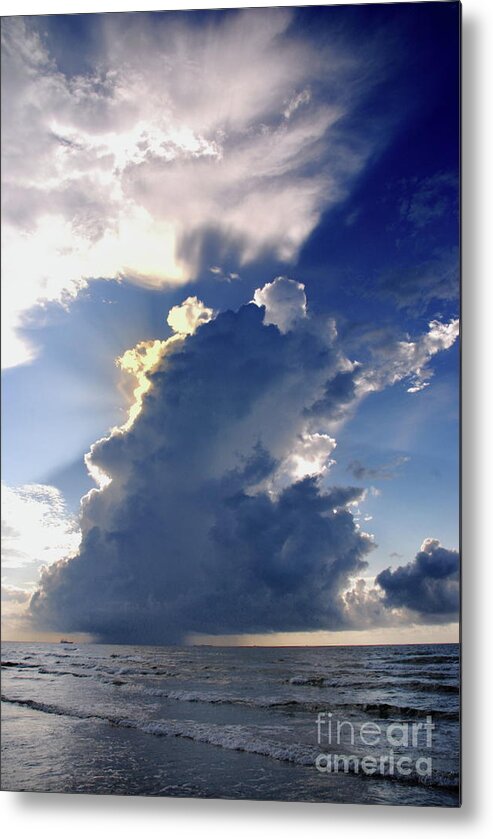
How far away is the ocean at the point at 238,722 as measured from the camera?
114 inches

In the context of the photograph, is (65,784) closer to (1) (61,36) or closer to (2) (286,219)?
(2) (286,219)

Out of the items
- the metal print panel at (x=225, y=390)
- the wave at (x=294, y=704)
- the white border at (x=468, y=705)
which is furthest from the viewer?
the metal print panel at (x=225, y=390)

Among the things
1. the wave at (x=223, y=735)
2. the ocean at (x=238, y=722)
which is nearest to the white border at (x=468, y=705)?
the ocean at (x=238, y=722)

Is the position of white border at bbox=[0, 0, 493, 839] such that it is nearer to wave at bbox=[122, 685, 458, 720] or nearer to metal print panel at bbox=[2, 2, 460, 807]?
metal print panel at bbox=[2, 2, 460, 807]

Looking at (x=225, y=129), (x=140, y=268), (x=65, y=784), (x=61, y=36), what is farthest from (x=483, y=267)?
(x=65, y=784)

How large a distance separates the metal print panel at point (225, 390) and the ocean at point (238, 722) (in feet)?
0.05

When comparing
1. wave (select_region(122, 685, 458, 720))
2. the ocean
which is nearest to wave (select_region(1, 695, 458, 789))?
the ocean

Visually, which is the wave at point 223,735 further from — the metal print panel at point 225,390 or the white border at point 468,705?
the white border at point 468,705

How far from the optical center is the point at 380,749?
2936 millimetres

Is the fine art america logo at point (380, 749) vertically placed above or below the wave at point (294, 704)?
below

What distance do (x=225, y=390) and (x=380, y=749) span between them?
5.25ft

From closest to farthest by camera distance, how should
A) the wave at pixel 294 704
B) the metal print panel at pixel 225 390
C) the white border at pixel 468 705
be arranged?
the white border at pixel 468 705, the wave at pixel 294 704, the metal print panel at pixel 225 390

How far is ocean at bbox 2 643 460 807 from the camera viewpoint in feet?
9.52

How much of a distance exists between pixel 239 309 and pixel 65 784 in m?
2.13
